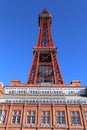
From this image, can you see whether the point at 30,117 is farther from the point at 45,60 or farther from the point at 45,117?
the point at 45,60

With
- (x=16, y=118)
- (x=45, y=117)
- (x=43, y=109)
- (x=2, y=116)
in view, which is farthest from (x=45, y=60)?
(x=2, y=116)

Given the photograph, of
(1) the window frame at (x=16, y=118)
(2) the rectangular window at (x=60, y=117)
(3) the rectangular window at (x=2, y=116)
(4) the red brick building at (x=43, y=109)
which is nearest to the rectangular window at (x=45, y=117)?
(4) the red brick building at (x=43, y=109)

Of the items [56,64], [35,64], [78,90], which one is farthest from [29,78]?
[78,90]

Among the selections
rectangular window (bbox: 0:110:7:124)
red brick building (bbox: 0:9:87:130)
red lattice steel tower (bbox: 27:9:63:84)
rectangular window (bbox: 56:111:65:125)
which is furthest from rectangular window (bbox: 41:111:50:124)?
red lattice steel tower (bbox: 27:9:63:84)

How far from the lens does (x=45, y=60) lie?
1779 inches

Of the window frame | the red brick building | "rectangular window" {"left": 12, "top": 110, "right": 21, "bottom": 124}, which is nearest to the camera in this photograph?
the red brick building

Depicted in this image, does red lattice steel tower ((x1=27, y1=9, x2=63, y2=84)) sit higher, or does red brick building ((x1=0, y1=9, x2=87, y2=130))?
red lattice steel tower ((x1=27, y1=9, x2=63, y2=84))

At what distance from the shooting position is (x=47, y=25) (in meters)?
51.0

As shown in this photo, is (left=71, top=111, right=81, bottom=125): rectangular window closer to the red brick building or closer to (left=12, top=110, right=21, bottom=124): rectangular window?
the red brick building

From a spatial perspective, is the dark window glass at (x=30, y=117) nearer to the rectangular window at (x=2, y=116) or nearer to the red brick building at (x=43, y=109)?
the red brick building at (x=43, y=109)

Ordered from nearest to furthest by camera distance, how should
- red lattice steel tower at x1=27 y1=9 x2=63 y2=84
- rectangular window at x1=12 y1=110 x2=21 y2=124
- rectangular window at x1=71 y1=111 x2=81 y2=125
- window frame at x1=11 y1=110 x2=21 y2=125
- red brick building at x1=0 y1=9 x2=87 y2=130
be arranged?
red brick building at x1=0 y1=9 x2=87 y2=130, rectangular window at x1=71 y1=111 x2=81 y2=125, window frame at x1=11 y1=110 x2=21 y2=125, rectangular window at x1=12 y1=110 x2=21 y2=124, red lattice steel tower at x1=27 y1=9 x2=63 y2=84

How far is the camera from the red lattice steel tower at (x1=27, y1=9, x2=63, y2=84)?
38.7m

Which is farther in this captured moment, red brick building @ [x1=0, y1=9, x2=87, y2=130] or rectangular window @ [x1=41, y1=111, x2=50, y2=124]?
rectangular window @ [x1=41, y1=111, x2=50, y2=124]

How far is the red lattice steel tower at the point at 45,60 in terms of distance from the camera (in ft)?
127
